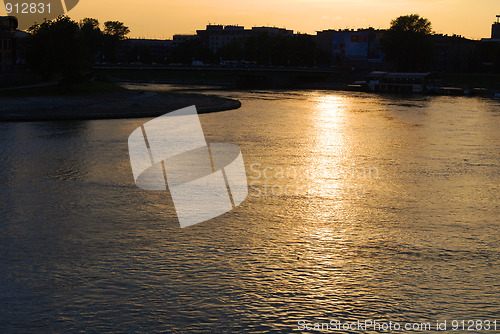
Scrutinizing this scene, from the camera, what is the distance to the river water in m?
7.83

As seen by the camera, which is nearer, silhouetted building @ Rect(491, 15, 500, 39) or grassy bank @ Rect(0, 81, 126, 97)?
grassy bank @ Rect(0, 81, 126, 97)

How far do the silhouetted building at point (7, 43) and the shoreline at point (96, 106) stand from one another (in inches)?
318

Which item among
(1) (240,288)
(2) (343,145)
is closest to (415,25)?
(2) (343,145)

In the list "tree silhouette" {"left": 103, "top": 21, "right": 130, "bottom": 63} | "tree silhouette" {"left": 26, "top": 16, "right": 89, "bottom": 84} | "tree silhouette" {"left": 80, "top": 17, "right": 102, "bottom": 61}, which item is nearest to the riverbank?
"tree silhouette" {"left": 26, "top": 16, "right": 89, "bottom": 84}

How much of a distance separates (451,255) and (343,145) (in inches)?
573

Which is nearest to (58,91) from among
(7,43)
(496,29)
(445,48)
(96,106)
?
(96,106)

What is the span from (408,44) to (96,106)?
82121mm

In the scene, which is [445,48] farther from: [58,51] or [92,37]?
[58,51]

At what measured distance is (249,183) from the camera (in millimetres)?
15969

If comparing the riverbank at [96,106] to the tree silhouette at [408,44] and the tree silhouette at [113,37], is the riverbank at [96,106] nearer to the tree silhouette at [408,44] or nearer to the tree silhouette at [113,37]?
the tree silhouette at [408,44]

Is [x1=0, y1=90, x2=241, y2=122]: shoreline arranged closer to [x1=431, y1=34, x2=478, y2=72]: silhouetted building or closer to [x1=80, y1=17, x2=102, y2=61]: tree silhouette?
[x1=80, y1=17, x2=102, y2=61]: tree silhouette

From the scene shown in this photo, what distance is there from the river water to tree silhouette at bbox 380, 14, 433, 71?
95.1 metres

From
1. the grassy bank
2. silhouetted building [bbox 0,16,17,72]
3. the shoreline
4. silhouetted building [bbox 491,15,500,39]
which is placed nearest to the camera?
the shoreline

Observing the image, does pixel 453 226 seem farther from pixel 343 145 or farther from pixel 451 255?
pixel 343 145
